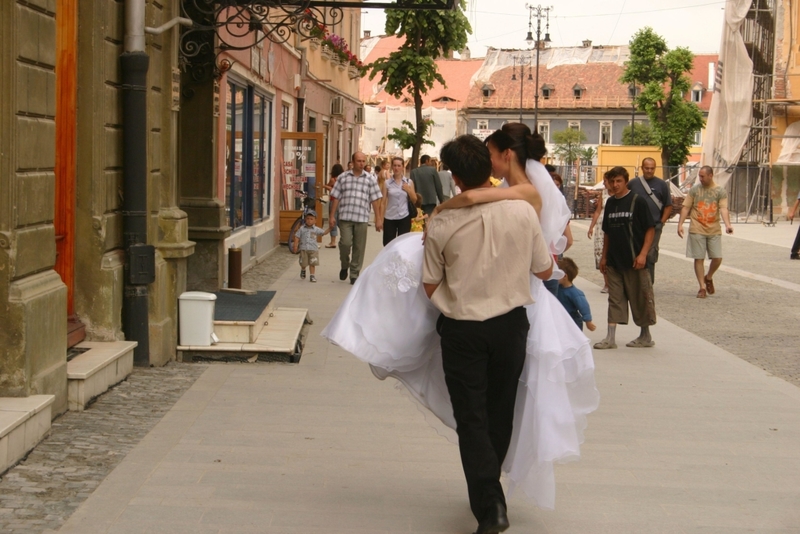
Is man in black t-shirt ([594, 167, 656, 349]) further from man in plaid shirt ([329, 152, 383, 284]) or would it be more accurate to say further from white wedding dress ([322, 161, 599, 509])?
white wedding dress ([322, 161, 599, 509])

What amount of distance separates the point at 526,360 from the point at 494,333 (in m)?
0.29

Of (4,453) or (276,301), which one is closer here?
(4,453)

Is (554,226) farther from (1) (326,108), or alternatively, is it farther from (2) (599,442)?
(1) (326,108)

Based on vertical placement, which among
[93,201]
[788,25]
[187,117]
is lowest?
[93,201]

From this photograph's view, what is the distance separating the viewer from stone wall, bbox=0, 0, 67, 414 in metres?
5.80

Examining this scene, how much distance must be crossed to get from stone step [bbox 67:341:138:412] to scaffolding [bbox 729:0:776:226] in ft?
110

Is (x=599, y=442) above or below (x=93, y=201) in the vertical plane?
below

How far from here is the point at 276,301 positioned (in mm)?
13102

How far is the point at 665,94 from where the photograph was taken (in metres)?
68.6

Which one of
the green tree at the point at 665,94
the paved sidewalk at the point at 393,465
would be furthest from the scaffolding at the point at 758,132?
the paved sidewalk at the point at 393,465

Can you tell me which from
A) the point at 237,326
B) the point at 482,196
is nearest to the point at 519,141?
the point at 482,196

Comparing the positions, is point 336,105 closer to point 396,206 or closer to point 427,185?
point 427,185

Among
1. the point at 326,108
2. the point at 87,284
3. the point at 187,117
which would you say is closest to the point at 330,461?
the point at 87,284

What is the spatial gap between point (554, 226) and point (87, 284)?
149 inches
